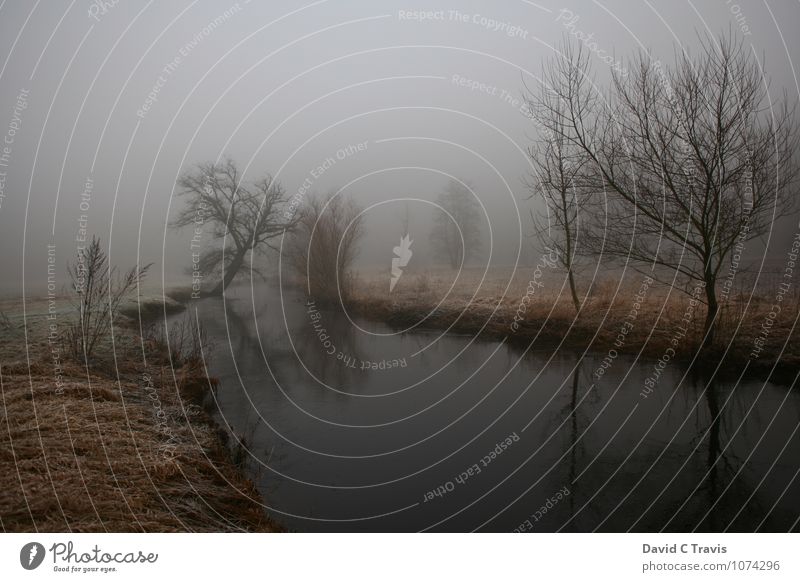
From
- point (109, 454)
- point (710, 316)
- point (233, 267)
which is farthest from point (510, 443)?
point (233, 267)

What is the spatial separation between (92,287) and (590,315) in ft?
32.6

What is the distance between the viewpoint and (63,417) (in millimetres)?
5133

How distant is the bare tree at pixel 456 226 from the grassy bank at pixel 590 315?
756 mm

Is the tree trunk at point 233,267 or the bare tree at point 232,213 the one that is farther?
the tree trunk at point 233,267

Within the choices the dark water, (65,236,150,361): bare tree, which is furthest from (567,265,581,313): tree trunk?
(65,236,150,361): bare tree

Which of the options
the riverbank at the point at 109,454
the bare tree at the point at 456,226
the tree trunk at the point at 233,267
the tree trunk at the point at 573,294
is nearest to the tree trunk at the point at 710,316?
the tree trunk at the point at 573,294

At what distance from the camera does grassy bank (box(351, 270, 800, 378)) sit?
766cm

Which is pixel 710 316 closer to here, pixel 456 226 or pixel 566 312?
pixel 566 312

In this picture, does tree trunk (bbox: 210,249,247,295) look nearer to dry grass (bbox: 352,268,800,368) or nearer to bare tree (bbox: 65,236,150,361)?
dry grass (bbox: 352,268,800,368)

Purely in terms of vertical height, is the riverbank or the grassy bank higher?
the grassy bank

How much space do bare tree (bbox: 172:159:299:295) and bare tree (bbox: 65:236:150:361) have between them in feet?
11.3

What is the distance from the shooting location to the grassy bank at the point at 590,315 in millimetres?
7664

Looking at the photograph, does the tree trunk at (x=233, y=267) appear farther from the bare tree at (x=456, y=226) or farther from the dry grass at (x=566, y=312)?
the bare tree at (x=456, y=226)

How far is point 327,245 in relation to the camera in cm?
1327
